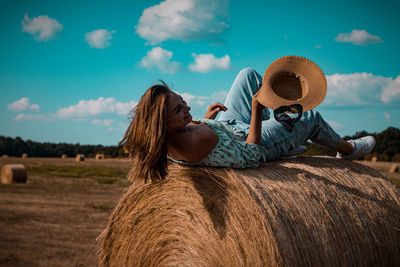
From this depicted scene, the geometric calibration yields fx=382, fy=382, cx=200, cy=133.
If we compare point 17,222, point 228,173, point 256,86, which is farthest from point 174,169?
point 17,222

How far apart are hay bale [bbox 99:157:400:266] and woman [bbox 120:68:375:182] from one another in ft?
0.45

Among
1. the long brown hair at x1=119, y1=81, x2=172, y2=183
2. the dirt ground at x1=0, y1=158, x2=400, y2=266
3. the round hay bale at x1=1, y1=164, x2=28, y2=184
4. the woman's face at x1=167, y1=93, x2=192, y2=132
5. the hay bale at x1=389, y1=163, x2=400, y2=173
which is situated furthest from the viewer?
the hay bale at x1=389, y1=163, x2=400, y2=173

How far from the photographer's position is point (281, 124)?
358cm

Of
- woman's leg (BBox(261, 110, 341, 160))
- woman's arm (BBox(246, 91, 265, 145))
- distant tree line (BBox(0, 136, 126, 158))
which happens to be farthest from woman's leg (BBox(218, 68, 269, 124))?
distant tree line (BBox(0, 136, 126, 158))

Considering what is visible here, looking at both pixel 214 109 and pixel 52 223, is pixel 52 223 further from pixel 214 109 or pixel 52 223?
pixel 214 109

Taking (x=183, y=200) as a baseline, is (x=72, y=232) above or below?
below

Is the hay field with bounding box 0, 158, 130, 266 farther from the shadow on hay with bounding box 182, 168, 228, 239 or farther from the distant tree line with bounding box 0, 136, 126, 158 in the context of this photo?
the distant tree line with bounding box 0, 136, 126, 158

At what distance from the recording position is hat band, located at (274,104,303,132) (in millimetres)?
3115

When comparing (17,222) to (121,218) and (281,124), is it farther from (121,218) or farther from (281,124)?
(281,124)

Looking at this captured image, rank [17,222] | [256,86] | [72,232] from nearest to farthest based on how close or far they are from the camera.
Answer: [256,86] → [72,232] → [17,222]

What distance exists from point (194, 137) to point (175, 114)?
0.76 ft

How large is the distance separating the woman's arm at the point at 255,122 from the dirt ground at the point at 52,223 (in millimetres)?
2245

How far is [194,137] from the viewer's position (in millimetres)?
2979

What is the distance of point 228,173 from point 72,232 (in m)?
4.48
